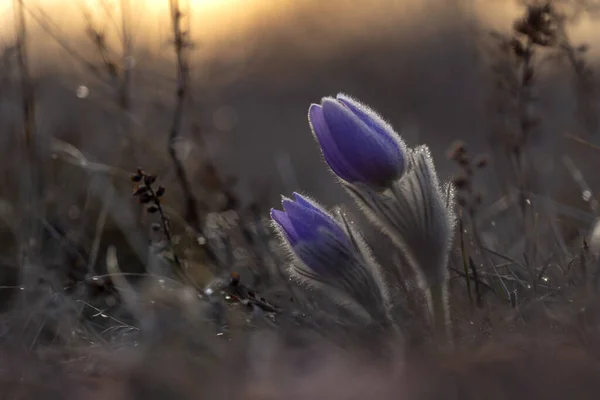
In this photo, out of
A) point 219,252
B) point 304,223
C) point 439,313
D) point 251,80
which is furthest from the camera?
point 251,80

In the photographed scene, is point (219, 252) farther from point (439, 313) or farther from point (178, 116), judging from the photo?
point (439, 313)

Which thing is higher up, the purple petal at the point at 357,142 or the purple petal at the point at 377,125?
the purple petal at the point at 377,125

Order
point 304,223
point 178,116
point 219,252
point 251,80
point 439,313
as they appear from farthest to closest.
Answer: point 251,80 → point 178,116 → point 219,252 → point 304,223 → point 439,313

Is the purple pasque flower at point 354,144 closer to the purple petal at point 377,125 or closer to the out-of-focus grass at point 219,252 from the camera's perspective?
the purple petal at point 377,125

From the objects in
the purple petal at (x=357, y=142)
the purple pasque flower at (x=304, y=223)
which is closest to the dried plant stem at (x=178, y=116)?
the purple pasque flower at (x=304, y=223)

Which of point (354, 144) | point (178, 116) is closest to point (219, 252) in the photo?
point (178, 116)

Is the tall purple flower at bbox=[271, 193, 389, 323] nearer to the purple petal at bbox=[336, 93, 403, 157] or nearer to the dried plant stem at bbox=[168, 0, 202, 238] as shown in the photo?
the purple petal at bbox=[336, 93, 403, 157]

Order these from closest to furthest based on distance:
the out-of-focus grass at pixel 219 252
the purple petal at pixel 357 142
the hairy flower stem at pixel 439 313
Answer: the out-of-focus grass at pixel 219 252 → the hairy flower stem at pixel 439 313 → the purple petal at pixel 357 142
